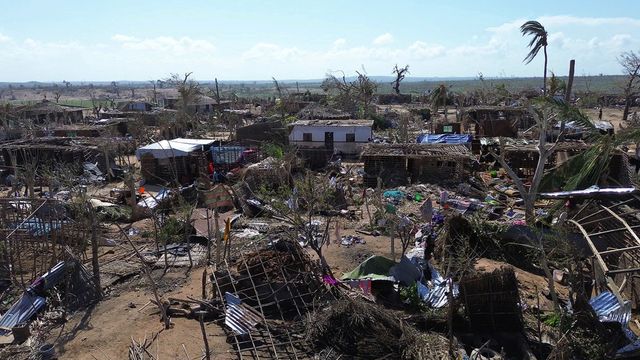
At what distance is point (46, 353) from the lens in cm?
862

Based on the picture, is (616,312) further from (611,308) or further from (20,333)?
(20,333)

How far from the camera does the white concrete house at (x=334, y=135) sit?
26.5m

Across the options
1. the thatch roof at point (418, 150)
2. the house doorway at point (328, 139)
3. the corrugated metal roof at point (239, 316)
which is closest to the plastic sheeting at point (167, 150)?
the house doorway at point (328, 139)

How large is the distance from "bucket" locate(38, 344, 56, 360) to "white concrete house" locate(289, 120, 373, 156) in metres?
18.7

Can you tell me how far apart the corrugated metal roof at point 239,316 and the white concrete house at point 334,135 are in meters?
17.3

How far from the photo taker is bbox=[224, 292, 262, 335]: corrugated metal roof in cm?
906

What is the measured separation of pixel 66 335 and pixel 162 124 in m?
26.4

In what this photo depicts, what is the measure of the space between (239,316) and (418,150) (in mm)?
14517

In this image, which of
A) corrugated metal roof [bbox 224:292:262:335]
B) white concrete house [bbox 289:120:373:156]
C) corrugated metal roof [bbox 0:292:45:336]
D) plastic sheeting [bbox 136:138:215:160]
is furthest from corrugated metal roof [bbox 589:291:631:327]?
white concrete house [bbox 289:120:373:156]

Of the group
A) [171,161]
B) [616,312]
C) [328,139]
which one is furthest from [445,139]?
[616,312]

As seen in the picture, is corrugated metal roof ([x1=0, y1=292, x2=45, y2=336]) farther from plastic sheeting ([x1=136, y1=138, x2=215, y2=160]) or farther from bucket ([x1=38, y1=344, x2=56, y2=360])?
plastic sheeting ([x1=136, y1=138, x2=215, y2=160])

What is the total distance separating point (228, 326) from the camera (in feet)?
30.4

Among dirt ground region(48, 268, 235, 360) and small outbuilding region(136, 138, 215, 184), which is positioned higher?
small outbuilding region(136, 138, 215, 184)

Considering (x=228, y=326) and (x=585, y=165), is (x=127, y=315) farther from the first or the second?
(x=585, y=165)
